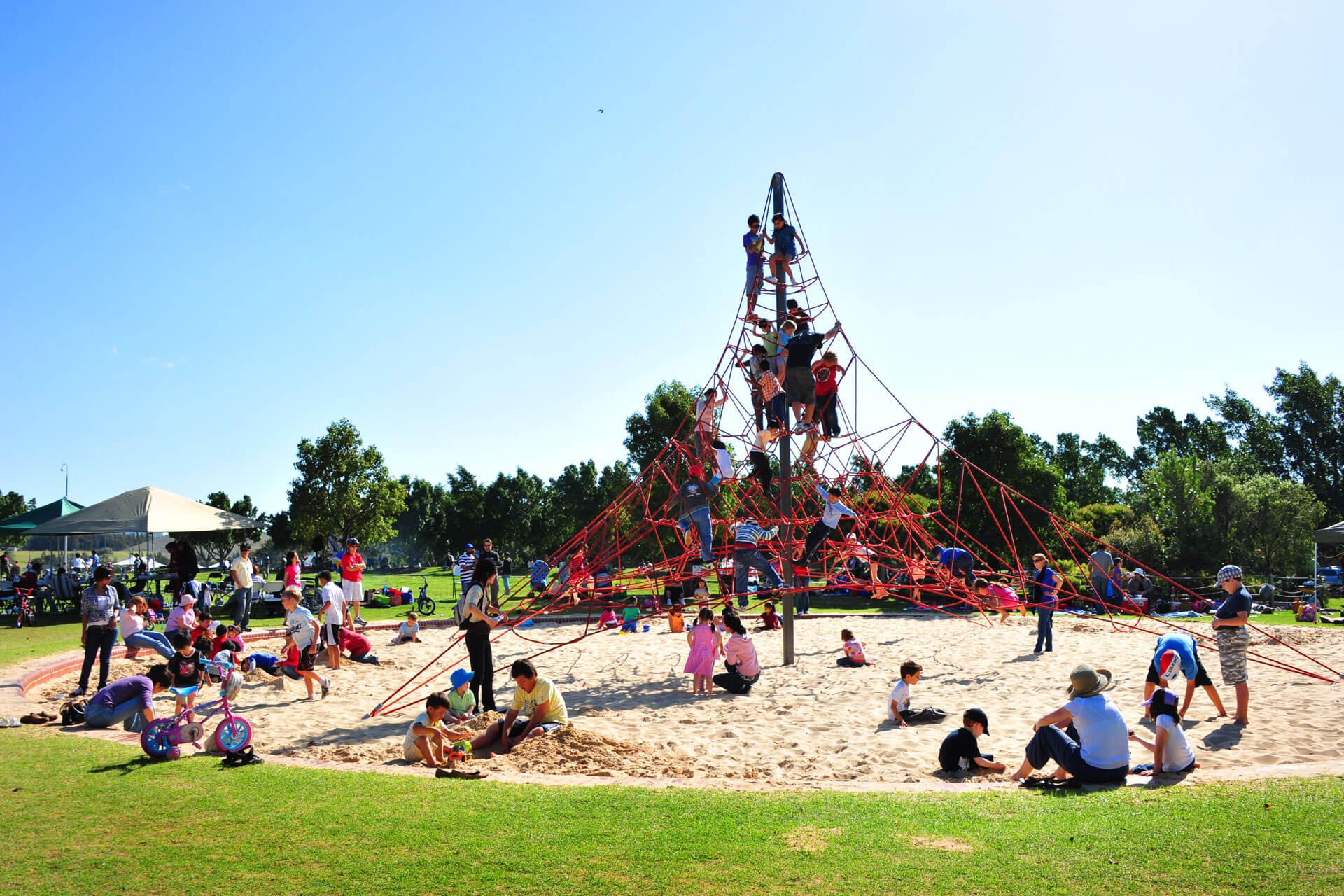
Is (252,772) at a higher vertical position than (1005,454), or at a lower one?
lower

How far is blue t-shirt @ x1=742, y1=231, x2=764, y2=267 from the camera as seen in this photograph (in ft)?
43.3

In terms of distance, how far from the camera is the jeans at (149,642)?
1116 cm

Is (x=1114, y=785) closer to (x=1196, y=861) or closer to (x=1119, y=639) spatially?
(x=1196, y=861)

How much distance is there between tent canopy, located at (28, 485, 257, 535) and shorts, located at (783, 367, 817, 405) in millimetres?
16597

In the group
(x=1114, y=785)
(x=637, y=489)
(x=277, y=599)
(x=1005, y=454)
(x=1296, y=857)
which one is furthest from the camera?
(x=1005, y=454)

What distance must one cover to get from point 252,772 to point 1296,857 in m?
6.85

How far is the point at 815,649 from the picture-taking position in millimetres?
14336

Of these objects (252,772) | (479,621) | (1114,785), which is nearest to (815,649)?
(479,621)

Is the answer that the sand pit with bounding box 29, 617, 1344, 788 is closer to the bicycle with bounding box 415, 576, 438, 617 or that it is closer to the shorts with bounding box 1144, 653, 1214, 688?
the shorts with bounding box 1144, 653, 1214, 688

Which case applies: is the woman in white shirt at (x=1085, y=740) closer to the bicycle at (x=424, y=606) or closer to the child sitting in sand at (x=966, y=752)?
the child sitting in sand at (x=966, y=752)

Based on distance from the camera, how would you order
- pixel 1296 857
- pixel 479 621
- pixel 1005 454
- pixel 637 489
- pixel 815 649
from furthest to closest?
pixel 1005 454 < pixel 815 649 < pixel 637 489 < pixel 479 621 < pixel 1296 857

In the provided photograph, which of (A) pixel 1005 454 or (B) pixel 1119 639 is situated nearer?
(B) pixel 1119 639

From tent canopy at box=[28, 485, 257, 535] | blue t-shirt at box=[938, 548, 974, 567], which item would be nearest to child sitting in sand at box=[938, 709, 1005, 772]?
blue t-shirt at box=[938, 548, 974, 567]

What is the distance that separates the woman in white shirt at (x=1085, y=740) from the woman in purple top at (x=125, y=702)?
7869 millimetres
